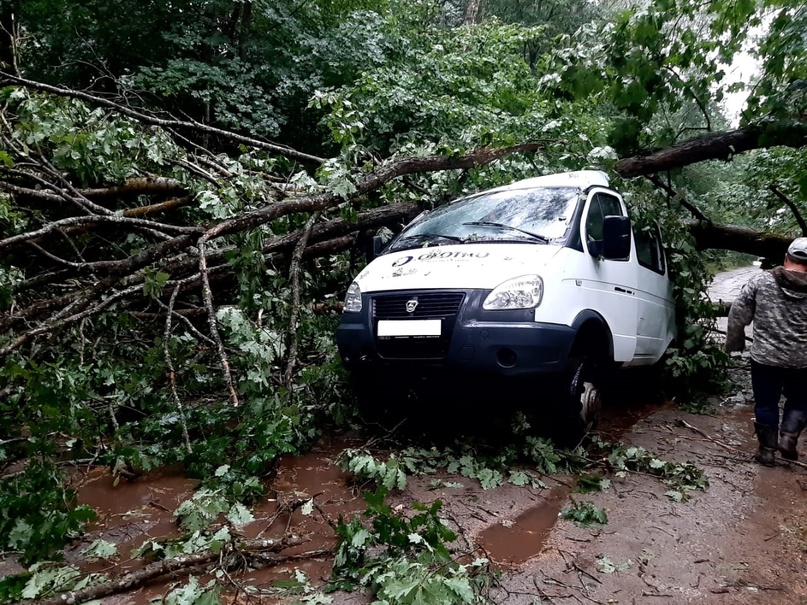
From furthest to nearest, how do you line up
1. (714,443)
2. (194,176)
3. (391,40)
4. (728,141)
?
(391,40) < (728,141) < (194,176) < (714,443)

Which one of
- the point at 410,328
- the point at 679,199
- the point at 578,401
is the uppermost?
the point at 679,199

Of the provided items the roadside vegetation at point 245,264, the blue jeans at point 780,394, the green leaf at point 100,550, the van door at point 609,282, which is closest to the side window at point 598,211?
the van door at point 609,282

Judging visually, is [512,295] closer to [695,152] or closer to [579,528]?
[579,528]

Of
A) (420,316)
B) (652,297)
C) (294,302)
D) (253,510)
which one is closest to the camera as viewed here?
(253,510)

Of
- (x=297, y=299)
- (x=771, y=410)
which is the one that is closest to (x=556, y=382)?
(x=771, y=410)

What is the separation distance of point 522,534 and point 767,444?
237 centimetres

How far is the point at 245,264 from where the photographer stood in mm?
4512

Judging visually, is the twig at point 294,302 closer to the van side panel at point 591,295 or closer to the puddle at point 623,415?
the van side panel at point 591,295

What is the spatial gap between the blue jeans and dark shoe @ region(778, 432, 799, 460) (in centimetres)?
5

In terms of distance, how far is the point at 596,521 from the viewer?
124 inches

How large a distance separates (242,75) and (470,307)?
8.55 metres

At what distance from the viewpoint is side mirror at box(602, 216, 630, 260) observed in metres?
4.25

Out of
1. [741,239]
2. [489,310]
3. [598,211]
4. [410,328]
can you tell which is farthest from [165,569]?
[741,239]

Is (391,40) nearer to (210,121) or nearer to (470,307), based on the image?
(210,121)
